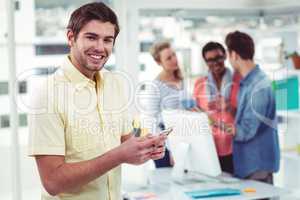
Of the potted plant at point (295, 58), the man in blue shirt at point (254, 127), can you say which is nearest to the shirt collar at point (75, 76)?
the man in blue shirt at point (254, 127)

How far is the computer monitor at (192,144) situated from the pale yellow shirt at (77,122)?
834mm

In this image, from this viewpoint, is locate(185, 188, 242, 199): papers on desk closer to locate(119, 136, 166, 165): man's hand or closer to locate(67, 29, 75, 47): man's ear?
locate(119, 136, 166, 165): man's hand

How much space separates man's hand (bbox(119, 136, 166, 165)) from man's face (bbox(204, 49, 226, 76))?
200cm

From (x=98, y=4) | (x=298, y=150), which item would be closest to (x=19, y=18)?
(x=98, y=4)

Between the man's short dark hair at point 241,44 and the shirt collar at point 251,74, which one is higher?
the man's short dark hair at point 241,44

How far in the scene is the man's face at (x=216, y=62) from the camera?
3287 mm

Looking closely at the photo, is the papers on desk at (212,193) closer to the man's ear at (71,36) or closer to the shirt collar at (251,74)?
the shirt collar at (251,74)

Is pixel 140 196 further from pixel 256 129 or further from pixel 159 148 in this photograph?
pixel 256 129

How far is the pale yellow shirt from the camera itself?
53.6 inches

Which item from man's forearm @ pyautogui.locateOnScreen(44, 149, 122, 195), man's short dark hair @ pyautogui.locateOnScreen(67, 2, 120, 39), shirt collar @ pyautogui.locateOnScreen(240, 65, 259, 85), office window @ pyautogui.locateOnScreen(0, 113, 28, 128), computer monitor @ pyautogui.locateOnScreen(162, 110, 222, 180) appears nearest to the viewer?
man's forearm @ pyautogui.locateOnScreen(44, 149, 122, 195)

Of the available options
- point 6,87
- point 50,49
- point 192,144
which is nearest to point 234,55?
point 192,144

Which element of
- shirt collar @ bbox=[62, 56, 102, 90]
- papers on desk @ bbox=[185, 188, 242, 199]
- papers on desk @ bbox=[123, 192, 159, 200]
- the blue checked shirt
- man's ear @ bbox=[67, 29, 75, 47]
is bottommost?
papers on desk @ bbox=[123, 192, 159, 200]

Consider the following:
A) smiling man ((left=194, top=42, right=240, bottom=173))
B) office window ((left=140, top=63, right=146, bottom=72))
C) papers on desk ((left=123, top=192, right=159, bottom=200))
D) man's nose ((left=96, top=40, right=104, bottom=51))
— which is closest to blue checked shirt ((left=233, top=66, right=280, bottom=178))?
smiling man ((left=194, top=42, right=240, bottom=173))

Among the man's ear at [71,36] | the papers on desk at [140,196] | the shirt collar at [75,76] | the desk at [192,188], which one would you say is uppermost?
the man's ear at [71,36]
